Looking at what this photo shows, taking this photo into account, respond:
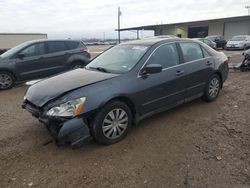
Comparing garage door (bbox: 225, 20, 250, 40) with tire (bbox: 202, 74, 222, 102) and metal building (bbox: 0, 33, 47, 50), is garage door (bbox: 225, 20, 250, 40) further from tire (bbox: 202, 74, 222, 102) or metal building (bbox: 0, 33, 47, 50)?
tire (bbox: 202, 74, 222, 102)

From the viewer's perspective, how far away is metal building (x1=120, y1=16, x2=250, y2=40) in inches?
1324

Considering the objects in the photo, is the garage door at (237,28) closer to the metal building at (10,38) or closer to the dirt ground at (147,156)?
the metal building at (10,38)

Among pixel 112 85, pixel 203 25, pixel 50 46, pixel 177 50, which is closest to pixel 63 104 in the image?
pixel 112 85

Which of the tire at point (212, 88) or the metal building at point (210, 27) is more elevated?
the metal building at point (210, 27)

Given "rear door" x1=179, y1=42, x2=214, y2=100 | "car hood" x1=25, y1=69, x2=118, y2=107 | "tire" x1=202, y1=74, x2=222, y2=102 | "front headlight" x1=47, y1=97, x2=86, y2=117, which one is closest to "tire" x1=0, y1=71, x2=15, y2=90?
"car hood" x1=25, y1=69, x2=118, y2=107

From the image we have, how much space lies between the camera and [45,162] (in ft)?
11.0

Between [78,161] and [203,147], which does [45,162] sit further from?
[203,147]

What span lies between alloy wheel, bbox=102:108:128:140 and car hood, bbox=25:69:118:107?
0.58 metres

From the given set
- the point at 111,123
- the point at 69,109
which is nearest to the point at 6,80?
the point at 69,109

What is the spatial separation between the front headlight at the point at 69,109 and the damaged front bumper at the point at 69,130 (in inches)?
2.7

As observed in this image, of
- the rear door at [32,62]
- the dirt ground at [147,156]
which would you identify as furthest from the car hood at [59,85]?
the rear door at [32,62]

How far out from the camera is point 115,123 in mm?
3779

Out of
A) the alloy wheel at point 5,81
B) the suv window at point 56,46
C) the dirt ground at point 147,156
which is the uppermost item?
the suv window at point 56,46

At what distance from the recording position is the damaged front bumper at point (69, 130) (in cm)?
330
